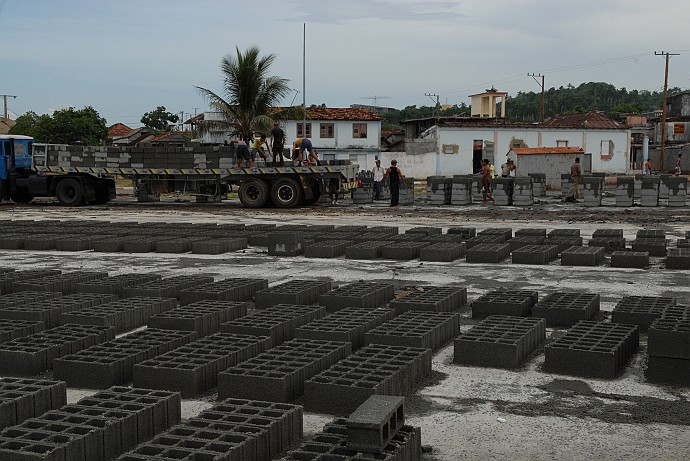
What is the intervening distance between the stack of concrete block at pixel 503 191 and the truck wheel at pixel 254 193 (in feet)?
26.5

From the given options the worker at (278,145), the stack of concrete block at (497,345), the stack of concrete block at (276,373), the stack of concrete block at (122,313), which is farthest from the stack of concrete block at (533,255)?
the worker at (278,145)

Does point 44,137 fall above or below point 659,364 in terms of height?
above

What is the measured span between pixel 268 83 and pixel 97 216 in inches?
464

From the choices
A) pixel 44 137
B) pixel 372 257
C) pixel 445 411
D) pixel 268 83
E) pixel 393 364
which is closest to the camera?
pixel 445 411

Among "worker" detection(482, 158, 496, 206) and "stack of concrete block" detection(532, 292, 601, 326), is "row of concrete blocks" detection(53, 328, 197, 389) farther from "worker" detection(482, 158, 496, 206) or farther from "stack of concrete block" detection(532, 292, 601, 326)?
"worker" detection(482, 158, 496, 206)

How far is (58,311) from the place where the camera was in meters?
9.04

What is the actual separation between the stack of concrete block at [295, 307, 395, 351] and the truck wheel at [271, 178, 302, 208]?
676 inches

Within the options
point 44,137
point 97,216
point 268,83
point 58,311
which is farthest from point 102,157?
point 44,137

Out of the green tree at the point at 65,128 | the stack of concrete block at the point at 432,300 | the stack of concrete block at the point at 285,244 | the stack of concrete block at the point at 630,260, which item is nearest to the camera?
the stack of concrete block at the point at 432,300

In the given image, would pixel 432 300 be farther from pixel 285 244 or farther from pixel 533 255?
pixel 285 244

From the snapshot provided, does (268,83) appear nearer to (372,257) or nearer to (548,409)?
(372,257)

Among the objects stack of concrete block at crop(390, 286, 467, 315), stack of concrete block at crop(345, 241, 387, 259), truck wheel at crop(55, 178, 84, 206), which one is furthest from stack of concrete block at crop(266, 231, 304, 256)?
truck wheel at crop(55, 178, 84, 206)

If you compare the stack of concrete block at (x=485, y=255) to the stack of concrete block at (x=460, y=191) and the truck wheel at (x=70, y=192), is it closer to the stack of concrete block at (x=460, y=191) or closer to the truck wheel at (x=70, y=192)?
the stack of concrete block at (x=460, y=191)

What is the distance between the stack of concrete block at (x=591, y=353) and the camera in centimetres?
685
